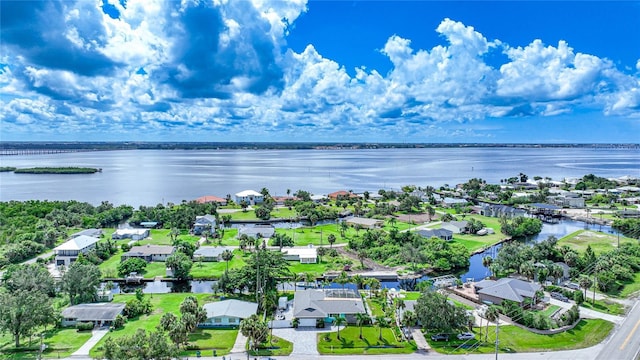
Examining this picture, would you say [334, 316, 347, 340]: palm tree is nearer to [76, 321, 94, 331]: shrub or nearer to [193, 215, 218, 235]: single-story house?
[76, 321, 94, 331]: shrub

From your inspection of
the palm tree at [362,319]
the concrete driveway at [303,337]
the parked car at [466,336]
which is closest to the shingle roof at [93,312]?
the concrete driveway at [303,337]

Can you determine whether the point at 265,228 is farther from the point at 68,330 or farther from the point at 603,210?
the point at 603,210

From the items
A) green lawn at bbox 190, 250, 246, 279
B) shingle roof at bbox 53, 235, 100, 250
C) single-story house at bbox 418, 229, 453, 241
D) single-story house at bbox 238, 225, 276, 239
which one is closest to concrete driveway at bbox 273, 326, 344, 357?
green lawn at bbox 190, 250, 246, 279

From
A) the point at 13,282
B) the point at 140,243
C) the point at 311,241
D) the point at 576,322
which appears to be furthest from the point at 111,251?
the point at 576,322

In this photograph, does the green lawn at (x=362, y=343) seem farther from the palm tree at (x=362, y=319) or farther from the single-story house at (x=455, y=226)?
the single-story house at (x=455, y=226)

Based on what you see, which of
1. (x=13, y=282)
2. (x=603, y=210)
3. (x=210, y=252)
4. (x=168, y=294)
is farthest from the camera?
(x=603, y=210)

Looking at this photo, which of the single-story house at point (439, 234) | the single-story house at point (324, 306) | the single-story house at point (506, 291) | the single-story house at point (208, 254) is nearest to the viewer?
the single-story house at point (324, 306)

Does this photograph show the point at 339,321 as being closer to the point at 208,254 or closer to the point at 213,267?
the point at 213,267
